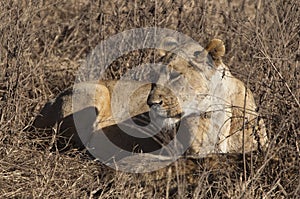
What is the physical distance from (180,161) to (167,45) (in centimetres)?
151

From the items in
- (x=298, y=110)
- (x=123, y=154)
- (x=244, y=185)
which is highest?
(x=298, y=110)

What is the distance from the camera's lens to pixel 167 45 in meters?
6.00

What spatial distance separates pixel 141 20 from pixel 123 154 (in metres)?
1.53

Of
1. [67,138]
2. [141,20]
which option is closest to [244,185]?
[67,138]

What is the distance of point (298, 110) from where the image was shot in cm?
455

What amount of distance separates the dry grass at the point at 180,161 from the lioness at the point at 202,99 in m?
0.20

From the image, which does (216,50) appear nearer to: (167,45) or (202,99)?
(202,99)

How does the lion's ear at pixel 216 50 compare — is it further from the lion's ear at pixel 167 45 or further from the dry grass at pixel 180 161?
the lion's ear at pixel 167 45

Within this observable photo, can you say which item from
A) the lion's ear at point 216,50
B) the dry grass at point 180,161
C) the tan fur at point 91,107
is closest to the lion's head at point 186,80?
the lion's ear at point 216,50

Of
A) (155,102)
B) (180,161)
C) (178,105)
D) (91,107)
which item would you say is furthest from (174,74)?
(180,161)

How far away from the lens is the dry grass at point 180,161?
4.61 meters

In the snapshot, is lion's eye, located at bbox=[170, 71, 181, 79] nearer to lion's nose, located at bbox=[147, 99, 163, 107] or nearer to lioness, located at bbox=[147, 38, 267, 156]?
lioness, located at bbox=[147, 38, 267, 156]

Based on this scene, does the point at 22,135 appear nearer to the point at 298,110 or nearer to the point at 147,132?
the point at 147,132

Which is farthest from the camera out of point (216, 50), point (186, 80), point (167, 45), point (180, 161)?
point (167, 45)
